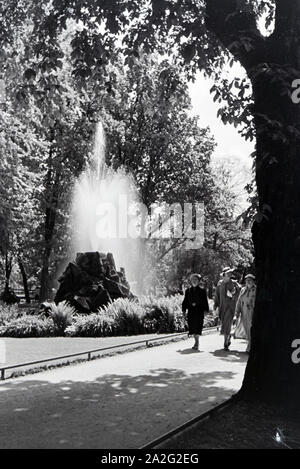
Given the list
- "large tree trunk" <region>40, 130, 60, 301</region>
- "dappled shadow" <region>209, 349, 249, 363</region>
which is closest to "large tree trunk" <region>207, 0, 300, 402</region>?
"dappled shadow" <region>209, 349, 249, 363</region>

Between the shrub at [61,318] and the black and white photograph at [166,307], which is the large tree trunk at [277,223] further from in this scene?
the shrub at [61,318]

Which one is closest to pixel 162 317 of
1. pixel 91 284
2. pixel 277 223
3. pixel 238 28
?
pixel 91 284

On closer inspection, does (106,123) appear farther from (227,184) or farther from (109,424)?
(109,424)

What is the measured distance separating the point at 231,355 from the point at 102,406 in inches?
225

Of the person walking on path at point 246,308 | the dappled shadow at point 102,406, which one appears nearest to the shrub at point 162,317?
the person walking on path at point 246,308

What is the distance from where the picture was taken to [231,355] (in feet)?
40.3

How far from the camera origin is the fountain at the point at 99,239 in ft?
68.2

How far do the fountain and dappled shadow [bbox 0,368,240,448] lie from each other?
10974mm

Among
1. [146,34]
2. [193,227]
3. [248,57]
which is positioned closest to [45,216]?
[193,227]

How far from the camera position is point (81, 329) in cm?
1681

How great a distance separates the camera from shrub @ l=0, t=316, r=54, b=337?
56.5 ft

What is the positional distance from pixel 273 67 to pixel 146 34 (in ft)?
14.1

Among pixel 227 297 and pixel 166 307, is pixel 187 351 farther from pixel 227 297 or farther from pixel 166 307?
pixel 166 307

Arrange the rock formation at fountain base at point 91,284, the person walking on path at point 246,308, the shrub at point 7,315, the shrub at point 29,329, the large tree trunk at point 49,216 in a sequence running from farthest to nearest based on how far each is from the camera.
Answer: the large tree trunk at point 49,216 → the rock formation at fountain base at point 91,284 → the shrub at point 7,315 → the shrub at point 29,329 → the person walking on path at point 246,308
